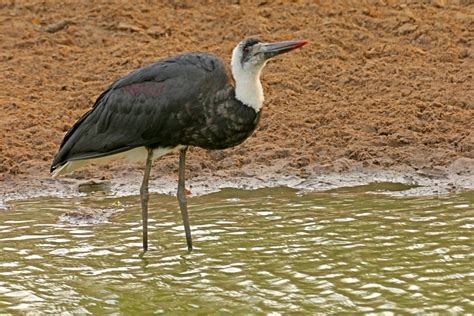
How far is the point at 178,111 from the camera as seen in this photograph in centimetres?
817

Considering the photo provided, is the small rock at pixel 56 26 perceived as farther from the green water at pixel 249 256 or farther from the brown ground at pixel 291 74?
the green water at pixel 249 256

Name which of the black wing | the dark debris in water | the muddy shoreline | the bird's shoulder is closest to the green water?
the dark debris in water

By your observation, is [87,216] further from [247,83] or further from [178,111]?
[247,83]

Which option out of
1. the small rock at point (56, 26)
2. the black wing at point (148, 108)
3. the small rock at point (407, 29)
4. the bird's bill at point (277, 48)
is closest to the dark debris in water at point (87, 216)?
the black wing at point (148, 108)

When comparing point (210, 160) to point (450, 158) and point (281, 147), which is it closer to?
point (281, 147)

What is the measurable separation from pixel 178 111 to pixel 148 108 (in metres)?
0.30

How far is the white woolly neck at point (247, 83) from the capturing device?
26.4 feet

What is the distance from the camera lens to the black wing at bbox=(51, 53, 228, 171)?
816 centimetres

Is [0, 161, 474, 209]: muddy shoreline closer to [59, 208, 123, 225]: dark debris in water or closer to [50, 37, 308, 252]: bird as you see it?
[59, 208, 123, 225]: dark debris in water

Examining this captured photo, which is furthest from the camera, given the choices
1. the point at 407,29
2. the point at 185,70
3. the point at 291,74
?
the point at 407,29

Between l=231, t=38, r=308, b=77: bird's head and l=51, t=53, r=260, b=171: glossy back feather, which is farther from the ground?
l=231, t=38, r=308, b=77: bird's head

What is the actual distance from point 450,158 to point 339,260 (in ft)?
9.45

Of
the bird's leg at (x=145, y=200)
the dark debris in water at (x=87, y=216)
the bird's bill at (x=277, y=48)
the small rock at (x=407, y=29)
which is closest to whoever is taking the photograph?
the bird's bill at (x=277, y=48)

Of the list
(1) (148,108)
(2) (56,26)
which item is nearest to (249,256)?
(1) (148,108)
